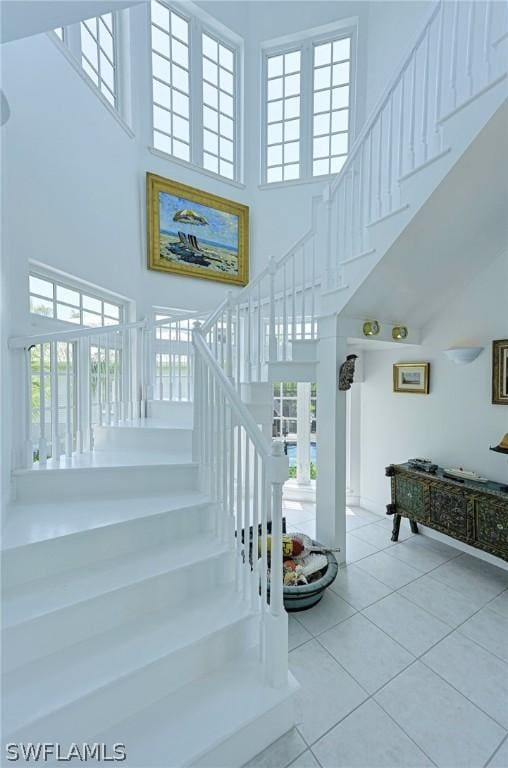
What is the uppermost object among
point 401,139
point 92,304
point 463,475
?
point 401,139

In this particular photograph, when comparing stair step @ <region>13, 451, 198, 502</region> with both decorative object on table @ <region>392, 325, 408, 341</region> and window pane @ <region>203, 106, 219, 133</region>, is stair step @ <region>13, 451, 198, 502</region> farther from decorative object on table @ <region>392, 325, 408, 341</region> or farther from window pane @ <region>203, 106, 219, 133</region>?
window pane @ <region>203, 106, 219, 133</region>

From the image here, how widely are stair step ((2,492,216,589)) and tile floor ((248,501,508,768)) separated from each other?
99cm

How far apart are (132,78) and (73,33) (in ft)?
3.40

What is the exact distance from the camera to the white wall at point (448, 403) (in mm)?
2826

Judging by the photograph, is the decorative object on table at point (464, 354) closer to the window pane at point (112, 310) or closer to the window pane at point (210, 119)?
the window pane at point (112, 310)

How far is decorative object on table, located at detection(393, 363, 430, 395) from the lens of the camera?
3322mm

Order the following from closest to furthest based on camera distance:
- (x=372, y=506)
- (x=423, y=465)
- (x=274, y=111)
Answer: (x=423, y=465) < (x=372, y=506) < (x=274, y=111)

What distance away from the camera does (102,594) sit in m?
1.40

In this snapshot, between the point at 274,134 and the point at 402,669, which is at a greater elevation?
the point at 274,134

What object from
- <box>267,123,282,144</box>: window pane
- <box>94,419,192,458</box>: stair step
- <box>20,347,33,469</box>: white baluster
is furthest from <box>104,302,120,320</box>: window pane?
<box>267,123,282,144</box>: window pane

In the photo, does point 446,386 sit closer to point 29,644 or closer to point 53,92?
point 29,644

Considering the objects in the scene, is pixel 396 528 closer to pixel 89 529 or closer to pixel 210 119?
pixel 89 529

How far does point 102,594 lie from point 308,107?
5.82m

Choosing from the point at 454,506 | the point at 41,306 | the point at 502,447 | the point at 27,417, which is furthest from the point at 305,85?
the point at 454,506
